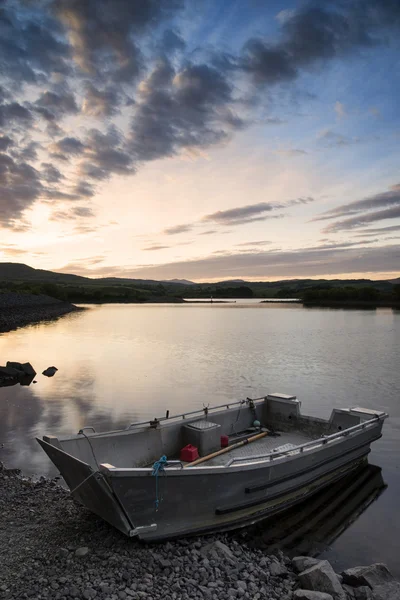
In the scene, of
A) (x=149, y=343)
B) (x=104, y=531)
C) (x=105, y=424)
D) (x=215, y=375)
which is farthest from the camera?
(x=149, y=343)

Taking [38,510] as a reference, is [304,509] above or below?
below

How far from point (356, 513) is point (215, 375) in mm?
17736

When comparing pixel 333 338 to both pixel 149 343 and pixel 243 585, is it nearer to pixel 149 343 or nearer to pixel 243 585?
pixel 149 343

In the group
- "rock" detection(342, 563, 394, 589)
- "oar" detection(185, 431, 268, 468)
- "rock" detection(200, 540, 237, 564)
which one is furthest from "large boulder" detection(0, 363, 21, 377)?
"rock" detection(342, 563, 394, 589)

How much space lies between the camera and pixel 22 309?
76.6 m

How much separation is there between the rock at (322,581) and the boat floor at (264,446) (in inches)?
→ 142

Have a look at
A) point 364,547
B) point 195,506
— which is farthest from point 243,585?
point 364,547

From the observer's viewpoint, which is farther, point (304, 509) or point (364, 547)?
point (304, 509)

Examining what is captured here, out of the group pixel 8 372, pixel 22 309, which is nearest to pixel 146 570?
pixel 8 372

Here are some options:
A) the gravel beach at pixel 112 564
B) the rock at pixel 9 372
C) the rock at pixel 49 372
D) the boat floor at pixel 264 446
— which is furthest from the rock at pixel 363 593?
the rock at pixel 49 372

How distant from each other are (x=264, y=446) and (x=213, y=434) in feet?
5.87

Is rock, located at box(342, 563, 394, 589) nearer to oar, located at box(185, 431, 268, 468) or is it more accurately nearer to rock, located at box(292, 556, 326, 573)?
rock, located at box(292, 556, 326, 573)

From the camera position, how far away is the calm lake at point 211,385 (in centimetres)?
1059

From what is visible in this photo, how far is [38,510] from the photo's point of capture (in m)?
8.80
